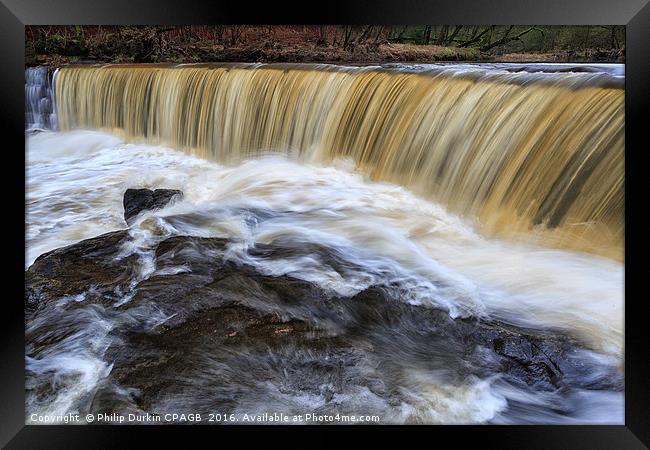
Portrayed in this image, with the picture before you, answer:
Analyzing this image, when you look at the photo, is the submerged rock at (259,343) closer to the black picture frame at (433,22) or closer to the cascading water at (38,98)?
the black picture frame at (433,22)

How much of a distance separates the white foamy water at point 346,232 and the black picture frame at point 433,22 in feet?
0.21

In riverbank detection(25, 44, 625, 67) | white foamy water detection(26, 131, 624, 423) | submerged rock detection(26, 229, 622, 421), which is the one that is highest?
riverbank detection(25, 44, 625, 67)

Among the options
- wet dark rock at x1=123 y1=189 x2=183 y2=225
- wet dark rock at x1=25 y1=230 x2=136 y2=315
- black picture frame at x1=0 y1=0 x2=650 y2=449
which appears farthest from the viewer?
wet dark rock at x1=123 y1=189 x2=183 y2=225

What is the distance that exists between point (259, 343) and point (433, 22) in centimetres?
138

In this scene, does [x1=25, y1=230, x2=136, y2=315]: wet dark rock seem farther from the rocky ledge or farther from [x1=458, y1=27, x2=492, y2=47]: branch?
[x1=458, y1=27, x2=492, y2=47]: branch

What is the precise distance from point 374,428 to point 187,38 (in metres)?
1.61

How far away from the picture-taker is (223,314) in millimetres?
1955

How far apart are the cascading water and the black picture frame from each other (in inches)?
1.8

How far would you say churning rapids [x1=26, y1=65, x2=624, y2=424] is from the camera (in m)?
1.85

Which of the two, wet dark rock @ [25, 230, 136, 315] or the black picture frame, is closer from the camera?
the black picture frame

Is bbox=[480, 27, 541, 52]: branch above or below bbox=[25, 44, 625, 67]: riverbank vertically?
above

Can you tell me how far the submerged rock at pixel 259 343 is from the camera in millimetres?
1851

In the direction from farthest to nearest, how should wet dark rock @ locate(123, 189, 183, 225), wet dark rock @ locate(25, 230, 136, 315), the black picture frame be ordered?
Result: wet dark rock @ locate(123, 189, 183, 225), wet dark rock @ locate(25, 230, 136, 315), the black picture frame

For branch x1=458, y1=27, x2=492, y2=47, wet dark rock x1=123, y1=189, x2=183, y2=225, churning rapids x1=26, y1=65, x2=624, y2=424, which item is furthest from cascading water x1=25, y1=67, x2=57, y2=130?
branch x1=458, y1=27, x2=492, y2=47
